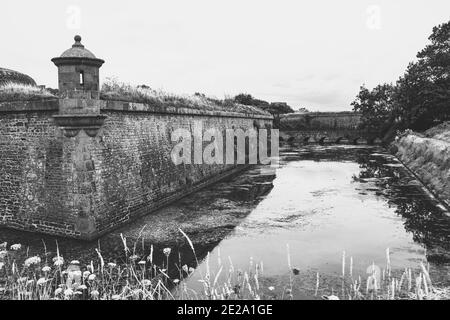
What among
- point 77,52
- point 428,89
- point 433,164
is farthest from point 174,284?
point 428,89

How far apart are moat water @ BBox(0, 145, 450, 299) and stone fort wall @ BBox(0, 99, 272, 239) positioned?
0.49 meters

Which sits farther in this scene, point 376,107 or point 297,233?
point 376,107

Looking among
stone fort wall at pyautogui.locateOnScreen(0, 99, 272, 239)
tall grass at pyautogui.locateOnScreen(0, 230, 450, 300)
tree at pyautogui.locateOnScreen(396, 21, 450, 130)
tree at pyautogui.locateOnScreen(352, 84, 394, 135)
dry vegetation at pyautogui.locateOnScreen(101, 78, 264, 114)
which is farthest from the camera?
tree at pyautogui.locateOnScreen(352, 84, 394, 135)

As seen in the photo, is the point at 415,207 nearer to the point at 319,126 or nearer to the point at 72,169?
the point at 72,169

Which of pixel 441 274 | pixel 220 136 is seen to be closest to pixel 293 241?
pixel 441 274

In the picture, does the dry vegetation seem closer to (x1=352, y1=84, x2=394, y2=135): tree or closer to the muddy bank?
the muddy bank

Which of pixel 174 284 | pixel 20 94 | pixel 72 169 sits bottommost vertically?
pixel 174 284

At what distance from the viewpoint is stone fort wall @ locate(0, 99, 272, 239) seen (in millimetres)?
8539

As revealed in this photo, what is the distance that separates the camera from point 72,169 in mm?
8516

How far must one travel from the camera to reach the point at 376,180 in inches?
639

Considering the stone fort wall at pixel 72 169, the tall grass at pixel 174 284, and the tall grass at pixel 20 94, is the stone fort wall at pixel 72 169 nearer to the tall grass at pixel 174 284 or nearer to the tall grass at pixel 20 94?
the tall grass at pixel 20 94

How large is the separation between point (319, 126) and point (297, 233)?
4009 centimetres

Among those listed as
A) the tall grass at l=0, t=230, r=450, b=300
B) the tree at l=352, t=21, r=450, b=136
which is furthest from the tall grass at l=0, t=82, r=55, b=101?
the tree at l=352, t=21, r=450, b=136
